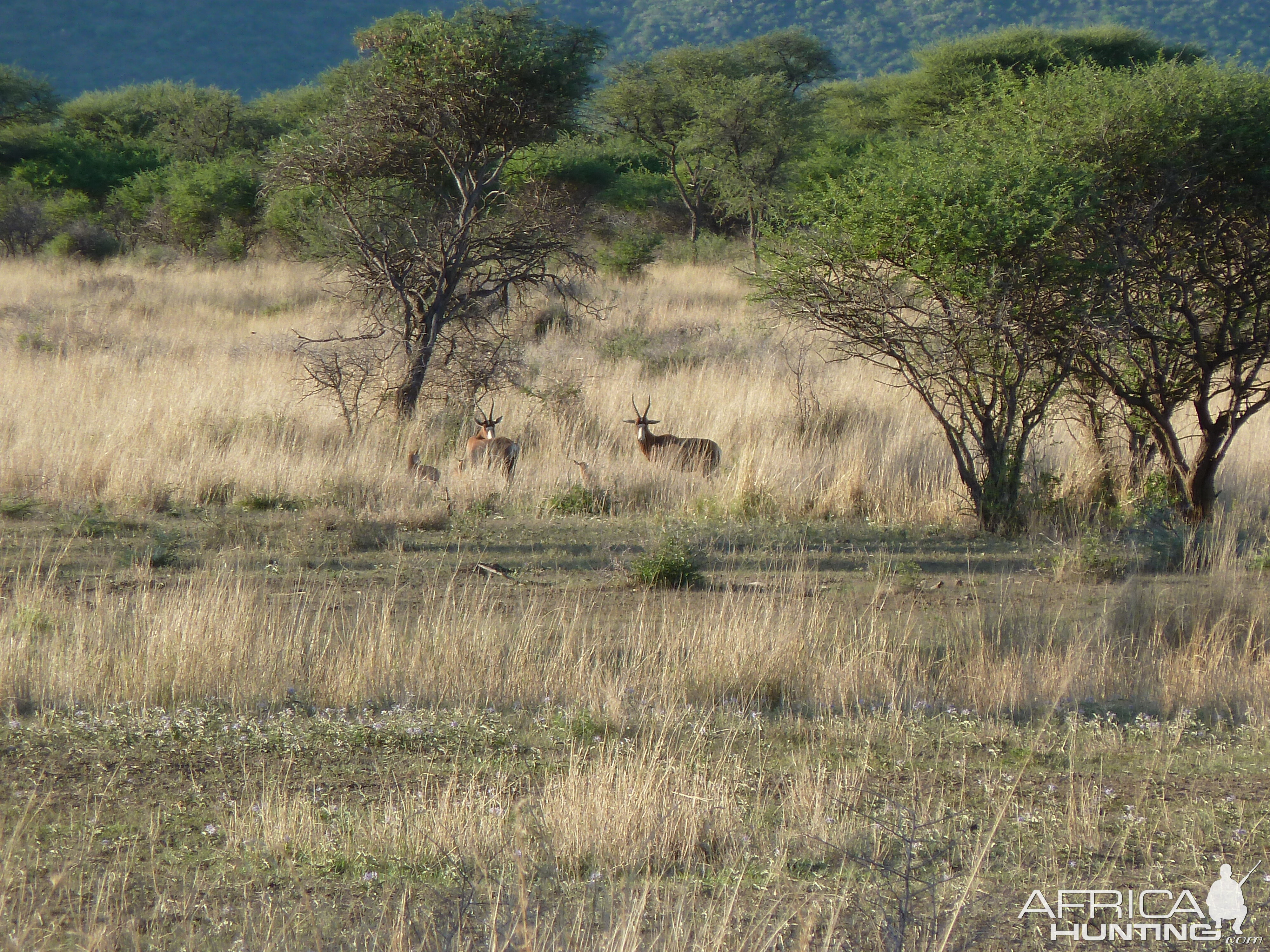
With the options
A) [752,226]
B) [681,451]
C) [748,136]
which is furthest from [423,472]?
[748,136]

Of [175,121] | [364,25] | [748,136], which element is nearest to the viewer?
[748,136]

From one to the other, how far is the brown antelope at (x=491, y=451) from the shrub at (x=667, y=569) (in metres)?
3.02

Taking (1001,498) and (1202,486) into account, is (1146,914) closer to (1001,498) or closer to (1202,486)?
(1001,498)

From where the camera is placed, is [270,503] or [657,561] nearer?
[657,561]

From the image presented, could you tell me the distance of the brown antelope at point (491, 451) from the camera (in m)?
10.0

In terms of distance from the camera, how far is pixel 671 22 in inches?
4336

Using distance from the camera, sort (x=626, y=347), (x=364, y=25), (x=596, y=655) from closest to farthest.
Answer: (x=596, y=655) → (x=626, y=347) → (x=364, y=25)

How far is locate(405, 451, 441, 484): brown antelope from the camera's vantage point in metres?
Result: 9.50

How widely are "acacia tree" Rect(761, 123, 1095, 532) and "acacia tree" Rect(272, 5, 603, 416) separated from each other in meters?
3.90

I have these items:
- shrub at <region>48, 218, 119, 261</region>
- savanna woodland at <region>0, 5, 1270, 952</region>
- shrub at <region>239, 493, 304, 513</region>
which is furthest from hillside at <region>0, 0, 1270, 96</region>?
shrub at <region>239, 493, 304, 513</region>

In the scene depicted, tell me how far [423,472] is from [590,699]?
523 cm

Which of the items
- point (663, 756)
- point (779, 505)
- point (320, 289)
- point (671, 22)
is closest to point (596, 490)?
point (779, 505)

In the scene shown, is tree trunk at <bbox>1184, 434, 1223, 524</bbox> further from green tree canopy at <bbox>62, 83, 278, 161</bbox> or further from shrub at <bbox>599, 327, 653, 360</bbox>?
green tree canopy at <bbox>62, 83, 278, 161</bbox>

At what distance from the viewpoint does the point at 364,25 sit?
10575cm
